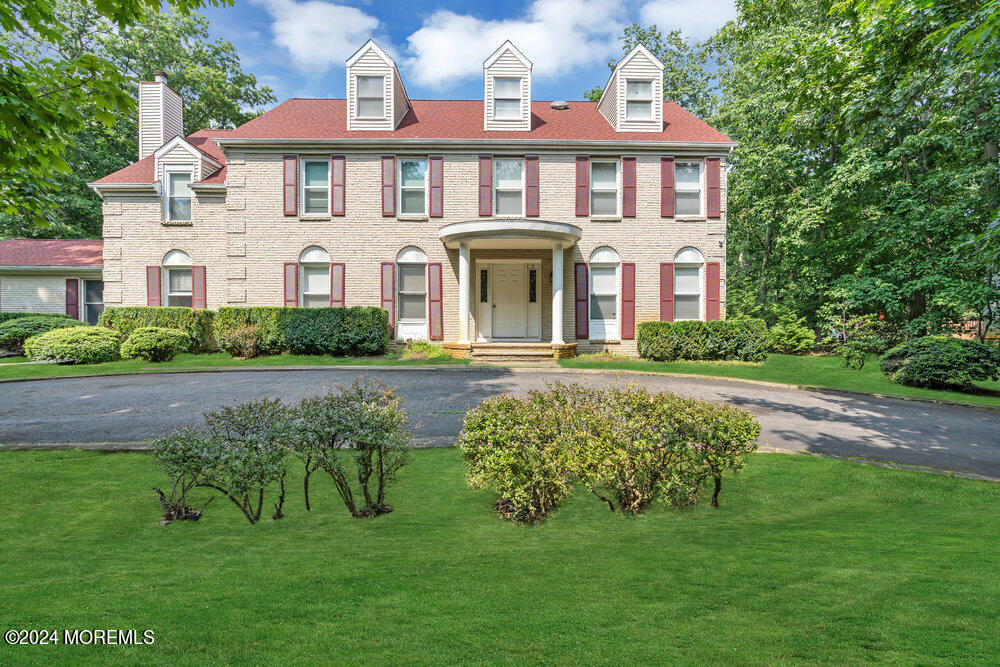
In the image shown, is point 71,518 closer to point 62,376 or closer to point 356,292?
point 62,376

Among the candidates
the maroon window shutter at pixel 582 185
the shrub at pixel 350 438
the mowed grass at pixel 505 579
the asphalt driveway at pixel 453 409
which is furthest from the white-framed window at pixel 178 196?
the shrub at pixel 350 438

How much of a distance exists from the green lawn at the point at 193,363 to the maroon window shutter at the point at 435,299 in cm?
234

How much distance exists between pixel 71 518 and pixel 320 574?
9.09 feet

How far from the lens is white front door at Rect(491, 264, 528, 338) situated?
1811 cm

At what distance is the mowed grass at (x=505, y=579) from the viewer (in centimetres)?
201

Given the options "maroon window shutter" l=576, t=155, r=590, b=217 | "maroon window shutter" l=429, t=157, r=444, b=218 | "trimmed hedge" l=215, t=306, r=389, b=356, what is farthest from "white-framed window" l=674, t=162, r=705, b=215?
"trimmed hedge" l=215, t=306, r=389, b=356

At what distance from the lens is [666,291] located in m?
17.6

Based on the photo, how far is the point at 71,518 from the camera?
3.77 m

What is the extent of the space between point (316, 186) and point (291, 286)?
420 cm

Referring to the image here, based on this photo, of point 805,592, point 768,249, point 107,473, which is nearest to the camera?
point 805,592

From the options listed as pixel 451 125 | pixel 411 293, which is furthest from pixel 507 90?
pixel 411 293

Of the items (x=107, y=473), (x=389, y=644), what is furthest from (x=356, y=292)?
(x=389, y=644)

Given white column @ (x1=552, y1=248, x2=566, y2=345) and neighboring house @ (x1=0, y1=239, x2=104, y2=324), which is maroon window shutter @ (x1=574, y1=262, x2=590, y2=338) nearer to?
white column @ (x1=552, y1=248, x2=566, y2=345)

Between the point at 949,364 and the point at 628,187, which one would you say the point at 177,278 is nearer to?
the point at 628,187
